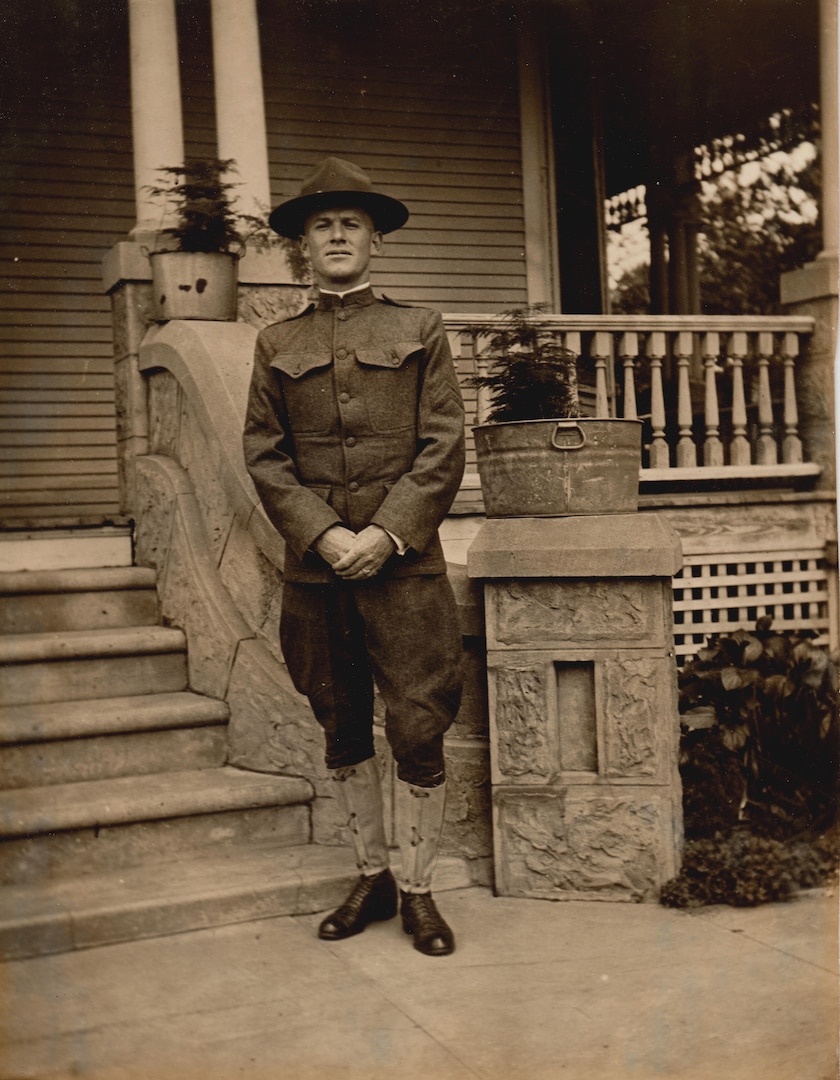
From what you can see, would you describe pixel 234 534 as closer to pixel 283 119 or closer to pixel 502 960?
pixel 502 960

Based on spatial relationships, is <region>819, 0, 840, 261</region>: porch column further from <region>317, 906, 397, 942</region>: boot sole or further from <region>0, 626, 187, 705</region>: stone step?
<region>317, 906, 397, 942</region>: boot sole

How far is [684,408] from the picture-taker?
246 inches

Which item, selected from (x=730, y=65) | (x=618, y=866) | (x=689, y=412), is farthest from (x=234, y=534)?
(x=730, y=65)

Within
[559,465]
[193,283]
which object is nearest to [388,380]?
[559,465]

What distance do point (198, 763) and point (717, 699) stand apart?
200 cm

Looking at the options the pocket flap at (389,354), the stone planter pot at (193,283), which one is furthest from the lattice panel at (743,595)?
the pocket flap at (389,354)

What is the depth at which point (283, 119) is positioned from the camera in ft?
27.0

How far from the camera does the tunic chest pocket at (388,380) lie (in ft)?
10.2

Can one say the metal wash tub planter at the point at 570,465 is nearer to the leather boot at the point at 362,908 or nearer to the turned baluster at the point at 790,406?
the leather boot at the point at 362,908

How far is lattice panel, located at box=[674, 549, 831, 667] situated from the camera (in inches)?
245

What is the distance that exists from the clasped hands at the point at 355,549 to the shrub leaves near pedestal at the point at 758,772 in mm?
1381

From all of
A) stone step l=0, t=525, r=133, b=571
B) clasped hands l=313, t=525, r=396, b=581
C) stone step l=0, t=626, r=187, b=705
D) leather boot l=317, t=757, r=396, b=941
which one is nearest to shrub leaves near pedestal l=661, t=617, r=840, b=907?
leather boot l=317, t=757, r=396, b=941

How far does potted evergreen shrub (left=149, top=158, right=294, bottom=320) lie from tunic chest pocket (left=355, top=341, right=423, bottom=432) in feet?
6.32

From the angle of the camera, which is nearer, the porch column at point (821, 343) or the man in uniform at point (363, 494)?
the man in uniform at point (363, 494)
